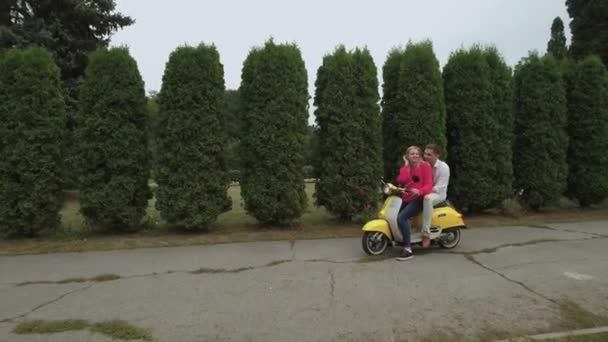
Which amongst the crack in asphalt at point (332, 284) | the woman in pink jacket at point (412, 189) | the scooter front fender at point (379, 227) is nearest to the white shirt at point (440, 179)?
the woman in pink jacket at point (412, 189)

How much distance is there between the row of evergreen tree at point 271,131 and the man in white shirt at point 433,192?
1.88 metres

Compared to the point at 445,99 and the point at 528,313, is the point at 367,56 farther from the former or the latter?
the point at 528,313

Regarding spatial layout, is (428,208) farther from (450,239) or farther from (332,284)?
(332,284)

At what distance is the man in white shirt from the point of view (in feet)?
20.1

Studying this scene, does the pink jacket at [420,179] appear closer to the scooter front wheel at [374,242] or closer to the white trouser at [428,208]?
the white trouser at [428,208]

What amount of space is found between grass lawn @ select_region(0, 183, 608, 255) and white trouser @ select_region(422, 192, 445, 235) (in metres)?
1.80

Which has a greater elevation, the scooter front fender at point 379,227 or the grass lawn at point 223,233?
the scooter front fender at point 379,227

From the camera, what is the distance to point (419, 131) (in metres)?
8.37

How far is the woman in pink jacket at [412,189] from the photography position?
6.02 m

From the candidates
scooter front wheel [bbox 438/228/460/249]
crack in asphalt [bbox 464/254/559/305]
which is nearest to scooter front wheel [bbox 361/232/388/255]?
scooter front wheel [bbox 438/228/460/249]

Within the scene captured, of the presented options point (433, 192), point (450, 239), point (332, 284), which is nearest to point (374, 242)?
point (433, 192)

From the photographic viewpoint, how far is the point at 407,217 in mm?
6059

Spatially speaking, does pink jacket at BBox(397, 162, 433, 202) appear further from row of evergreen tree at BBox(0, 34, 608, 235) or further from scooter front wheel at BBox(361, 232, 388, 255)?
row of evergreen tree at BBox(0, 34, 608, 235)

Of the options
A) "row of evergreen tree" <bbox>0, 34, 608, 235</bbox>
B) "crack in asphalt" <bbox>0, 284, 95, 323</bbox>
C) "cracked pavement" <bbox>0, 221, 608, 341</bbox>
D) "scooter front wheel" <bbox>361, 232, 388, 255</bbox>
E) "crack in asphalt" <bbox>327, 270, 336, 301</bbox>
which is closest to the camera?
"cracked pavement" <bbox>0, 221, 608, 341</bbox>
